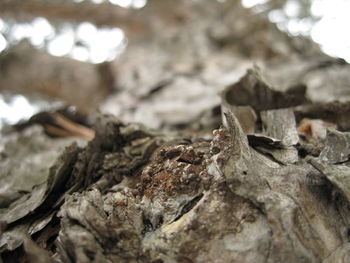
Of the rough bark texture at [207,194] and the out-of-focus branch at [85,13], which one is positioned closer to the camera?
the rough bark texture at [207,194]

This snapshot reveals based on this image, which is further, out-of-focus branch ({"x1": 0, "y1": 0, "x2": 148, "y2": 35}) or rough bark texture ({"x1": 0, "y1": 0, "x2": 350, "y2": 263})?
out-of-focus branch ({"x1": 0, "y1": 0, "x2": 148, "y2": 35})

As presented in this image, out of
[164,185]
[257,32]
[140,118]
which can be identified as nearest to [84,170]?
[164,185]

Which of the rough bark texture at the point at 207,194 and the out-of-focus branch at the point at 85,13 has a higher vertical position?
the out-of-focus branch at the point at 85,13

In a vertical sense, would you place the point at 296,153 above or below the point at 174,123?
below

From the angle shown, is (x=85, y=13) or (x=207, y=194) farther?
(x=85, y=13)

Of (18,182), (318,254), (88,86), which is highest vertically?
(88,86)

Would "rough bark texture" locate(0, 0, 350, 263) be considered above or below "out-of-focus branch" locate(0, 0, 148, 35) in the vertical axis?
below

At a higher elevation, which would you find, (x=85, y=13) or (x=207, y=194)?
(x=85, y=13)

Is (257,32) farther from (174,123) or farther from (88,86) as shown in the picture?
(88,86)
